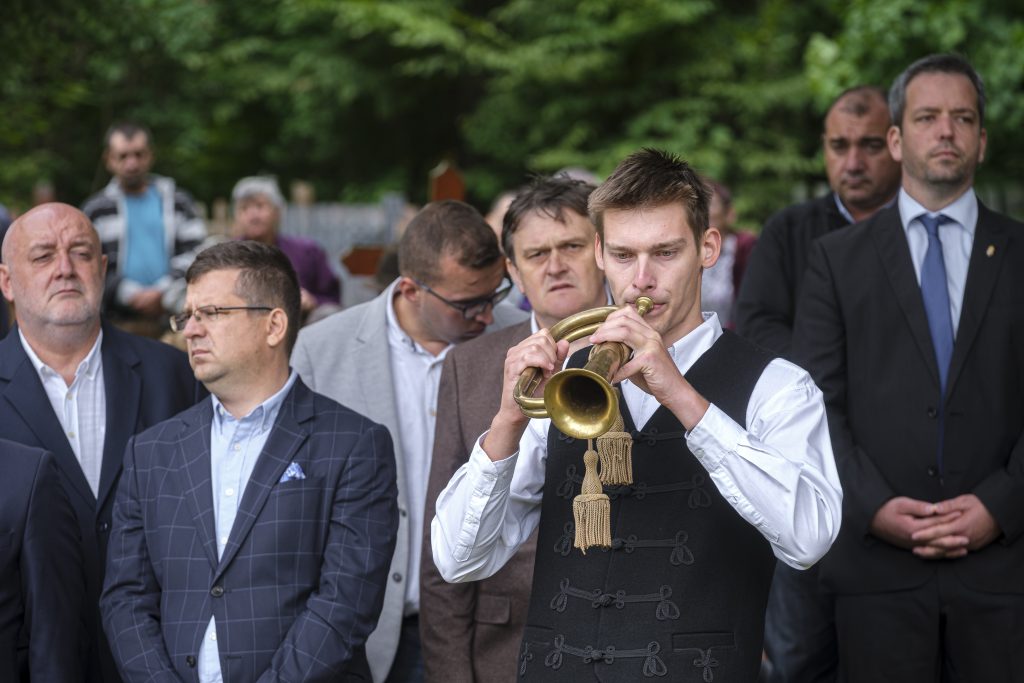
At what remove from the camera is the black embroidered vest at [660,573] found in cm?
316

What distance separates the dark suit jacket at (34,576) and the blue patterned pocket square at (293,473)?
670 millimetres

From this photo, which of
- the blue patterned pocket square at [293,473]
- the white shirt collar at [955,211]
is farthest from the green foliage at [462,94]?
the blue patterned pocket square at [293,473]

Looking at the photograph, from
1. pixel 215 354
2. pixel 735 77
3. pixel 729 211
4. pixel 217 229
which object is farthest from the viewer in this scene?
pixel 735 77

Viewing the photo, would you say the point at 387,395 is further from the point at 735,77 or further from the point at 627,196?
the point at 735,77

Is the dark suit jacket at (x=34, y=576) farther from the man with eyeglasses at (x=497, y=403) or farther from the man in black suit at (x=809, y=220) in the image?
the man in black suit at (x=809, y=220)

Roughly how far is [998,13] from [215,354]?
25.8 ft

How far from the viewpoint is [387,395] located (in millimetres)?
4867

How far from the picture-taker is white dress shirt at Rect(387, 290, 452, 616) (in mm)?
4762

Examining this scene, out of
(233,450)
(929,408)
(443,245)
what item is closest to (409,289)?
(443,245)

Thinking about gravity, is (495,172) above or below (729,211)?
above

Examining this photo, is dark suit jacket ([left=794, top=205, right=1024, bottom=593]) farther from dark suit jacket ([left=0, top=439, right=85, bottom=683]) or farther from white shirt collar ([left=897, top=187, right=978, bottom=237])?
dark suit jacket ([left=0, top=439, right=85, bottom=683])

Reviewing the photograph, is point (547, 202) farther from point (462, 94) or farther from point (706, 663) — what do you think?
point (462, 94)

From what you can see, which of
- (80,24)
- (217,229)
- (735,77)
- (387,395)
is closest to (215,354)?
(387,395)

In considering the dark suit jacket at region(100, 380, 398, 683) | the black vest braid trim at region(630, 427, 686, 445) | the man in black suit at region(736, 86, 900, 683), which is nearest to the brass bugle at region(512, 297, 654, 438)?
the black vest braid trim at region(630, 427, 686, 445)
